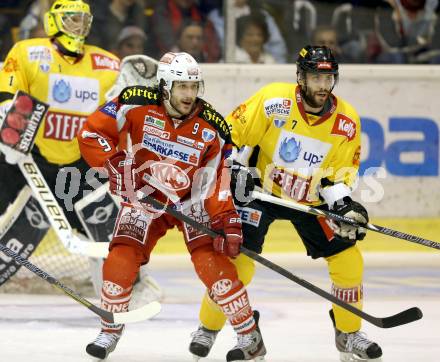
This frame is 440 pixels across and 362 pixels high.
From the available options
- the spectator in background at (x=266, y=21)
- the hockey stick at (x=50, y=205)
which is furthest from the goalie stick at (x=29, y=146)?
the spectator in background at (x=266, y=21)

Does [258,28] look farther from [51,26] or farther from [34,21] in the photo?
[51,26]

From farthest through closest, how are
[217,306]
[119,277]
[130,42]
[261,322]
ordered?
[130,42] → [261,322] → [217,306] → [119,277]

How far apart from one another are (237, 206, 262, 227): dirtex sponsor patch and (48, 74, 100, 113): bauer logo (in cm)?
152

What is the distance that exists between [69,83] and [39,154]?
390mm

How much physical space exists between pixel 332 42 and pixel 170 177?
354 cm

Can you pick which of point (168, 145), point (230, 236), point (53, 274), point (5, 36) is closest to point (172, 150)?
point (168, 145)

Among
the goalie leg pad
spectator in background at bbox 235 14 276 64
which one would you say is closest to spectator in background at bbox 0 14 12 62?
spectator in background at bbox 235 14 276 64

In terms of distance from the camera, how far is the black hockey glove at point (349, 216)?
17.3 ft

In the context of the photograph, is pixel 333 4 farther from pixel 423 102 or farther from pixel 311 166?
pixel 311 166

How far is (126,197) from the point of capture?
5.14 metres

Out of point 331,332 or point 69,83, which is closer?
point 331,332

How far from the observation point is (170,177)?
5.18 metres

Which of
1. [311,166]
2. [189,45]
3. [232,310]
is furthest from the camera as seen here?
[189,45]

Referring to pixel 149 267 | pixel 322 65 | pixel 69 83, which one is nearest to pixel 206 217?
Answer: pixel 322 65
